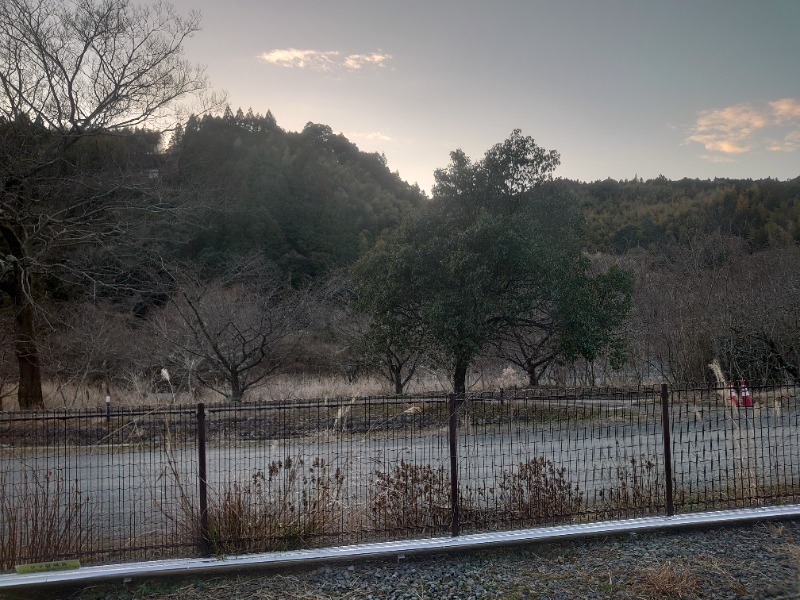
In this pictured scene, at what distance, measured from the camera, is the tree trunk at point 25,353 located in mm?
14991

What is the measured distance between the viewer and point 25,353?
15.4 meters

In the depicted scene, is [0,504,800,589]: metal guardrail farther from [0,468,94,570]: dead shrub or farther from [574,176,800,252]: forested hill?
[574,176,800,252]: forested hill

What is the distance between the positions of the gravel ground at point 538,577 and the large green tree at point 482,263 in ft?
27.8

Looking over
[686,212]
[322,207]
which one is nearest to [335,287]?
[322,207]

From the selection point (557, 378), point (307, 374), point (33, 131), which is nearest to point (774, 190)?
point (557, 378)

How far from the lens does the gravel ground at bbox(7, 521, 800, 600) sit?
4.60m

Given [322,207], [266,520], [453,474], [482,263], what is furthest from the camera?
[322,207]

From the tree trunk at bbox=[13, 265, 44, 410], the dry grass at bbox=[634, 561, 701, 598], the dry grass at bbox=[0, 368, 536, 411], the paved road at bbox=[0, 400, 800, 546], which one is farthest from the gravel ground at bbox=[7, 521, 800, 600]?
the tree trunk at bbox=[13, 265, 44, 410]

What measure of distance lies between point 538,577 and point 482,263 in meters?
9.71

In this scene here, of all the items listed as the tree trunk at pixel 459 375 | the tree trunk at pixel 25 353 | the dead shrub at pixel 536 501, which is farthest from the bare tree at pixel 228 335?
the dead shrub at pixel 536 501

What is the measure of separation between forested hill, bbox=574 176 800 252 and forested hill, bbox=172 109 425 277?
468 inches

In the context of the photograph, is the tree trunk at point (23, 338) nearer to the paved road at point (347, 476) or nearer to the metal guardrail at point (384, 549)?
the paved road at point (347, 476)

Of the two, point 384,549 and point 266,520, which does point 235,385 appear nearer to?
point 266,520

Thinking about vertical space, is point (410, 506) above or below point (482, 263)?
below
